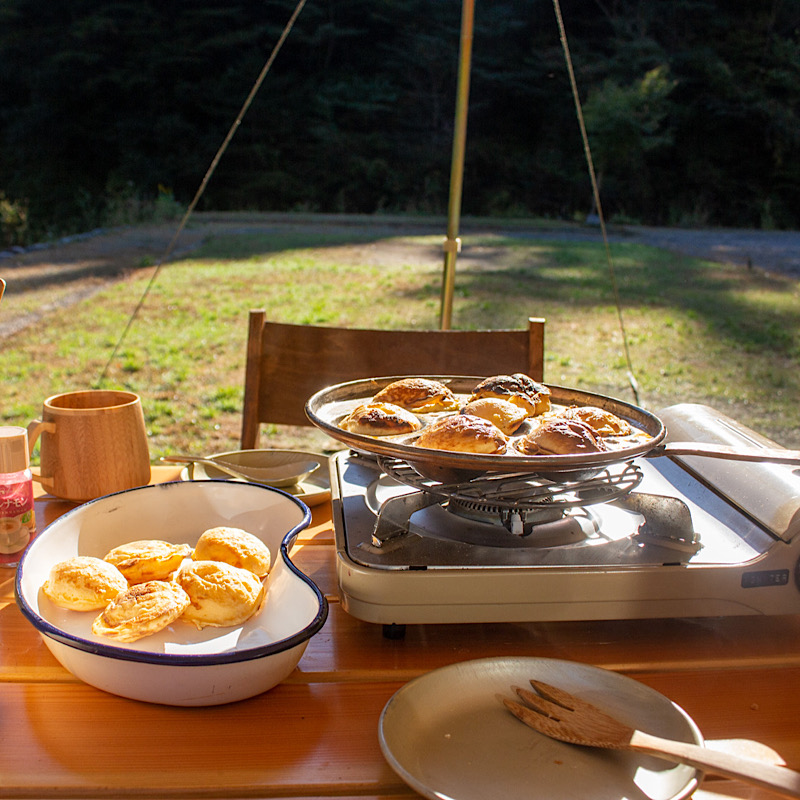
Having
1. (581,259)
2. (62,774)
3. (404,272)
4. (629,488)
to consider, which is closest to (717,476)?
(629,488)

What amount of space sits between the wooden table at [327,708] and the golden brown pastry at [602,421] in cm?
17

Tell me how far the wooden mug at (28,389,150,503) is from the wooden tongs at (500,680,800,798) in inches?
19.6

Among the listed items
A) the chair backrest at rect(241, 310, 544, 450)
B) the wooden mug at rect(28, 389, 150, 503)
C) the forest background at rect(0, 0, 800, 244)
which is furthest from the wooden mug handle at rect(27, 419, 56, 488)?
the forest background at rect(0, 0, 800, 244)

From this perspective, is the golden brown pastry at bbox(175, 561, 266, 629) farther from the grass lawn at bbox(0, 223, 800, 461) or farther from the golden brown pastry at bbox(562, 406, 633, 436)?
the grass lawn at bbox(0, 223, 800, 461)

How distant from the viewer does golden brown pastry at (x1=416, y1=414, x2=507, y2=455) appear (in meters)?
0.62

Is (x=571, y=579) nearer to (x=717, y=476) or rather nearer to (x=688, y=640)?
(x=688, y=640)

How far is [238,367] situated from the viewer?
160 inches

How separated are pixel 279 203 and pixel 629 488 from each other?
424 inches

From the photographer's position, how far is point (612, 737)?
46 centimetres

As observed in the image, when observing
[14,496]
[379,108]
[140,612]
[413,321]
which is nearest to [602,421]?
[140,612]

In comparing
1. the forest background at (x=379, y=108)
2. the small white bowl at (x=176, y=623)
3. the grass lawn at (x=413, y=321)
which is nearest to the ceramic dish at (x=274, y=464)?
the small white bowl at (x=176, y=623)

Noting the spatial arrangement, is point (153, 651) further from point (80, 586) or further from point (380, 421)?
point (380, 421)

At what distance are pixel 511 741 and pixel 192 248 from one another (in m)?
7.42

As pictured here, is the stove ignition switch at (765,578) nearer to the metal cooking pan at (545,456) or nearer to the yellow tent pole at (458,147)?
the metal cooking pan at (545,456)
